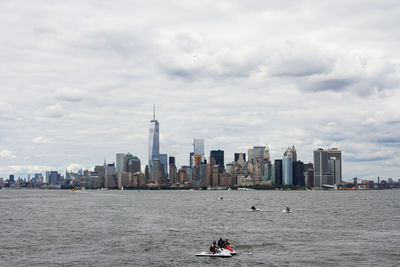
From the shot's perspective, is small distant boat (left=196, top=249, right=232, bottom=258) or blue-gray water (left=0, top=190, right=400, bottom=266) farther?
small distant boat (left=196, top=249, right=232, bottom=258)

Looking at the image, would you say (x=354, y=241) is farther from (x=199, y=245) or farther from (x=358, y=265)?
(x=199, y=245)

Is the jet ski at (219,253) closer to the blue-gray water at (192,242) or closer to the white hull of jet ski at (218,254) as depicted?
the white hull of jet ski at (218,254)

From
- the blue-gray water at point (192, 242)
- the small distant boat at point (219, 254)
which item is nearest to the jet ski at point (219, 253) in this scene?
the small distant boat at point (219, 254)

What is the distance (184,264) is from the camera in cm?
6850

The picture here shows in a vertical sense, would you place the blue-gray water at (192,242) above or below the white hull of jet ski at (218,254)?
below

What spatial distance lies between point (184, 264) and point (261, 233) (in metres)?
37.8

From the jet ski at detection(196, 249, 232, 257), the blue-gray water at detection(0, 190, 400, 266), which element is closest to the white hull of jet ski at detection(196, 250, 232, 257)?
the jet ski at detection(196, 249, 232, 257)

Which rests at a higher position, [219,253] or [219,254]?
[219,253]

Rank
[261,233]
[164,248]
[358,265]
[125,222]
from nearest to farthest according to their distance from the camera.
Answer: [358,265]
[164,248]
[261,233]
[125,222]

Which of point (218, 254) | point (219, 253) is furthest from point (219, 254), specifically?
point (219, 253)

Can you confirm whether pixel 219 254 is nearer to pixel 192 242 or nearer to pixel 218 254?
pixel 218 254

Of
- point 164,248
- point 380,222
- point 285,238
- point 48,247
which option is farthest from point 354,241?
point 48,247

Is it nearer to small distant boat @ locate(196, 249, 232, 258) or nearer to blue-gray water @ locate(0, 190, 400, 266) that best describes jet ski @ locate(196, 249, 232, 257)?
small distant boat @ locate(196, 249, 232, 258)

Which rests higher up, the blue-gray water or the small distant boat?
the small distant boat
